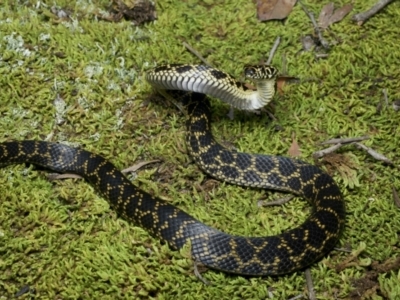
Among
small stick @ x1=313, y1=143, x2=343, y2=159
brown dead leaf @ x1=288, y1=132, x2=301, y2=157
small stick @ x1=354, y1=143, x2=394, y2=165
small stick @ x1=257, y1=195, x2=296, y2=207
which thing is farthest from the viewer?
brown dead leaf @ x1=288, y1=132, x2=301, y2=157

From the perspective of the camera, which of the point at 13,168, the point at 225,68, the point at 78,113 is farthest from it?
the point at 225,68

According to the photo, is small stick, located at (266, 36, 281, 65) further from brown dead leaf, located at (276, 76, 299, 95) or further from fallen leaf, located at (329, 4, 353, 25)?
fallen leaf, located at (329, 4, 353, 25)

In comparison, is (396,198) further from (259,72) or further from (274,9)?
(274,9)

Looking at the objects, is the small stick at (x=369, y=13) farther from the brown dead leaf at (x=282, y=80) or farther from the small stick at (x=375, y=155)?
the small stick at (x=375, y=155)

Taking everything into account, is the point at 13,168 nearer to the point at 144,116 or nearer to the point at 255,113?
the point at 144,116

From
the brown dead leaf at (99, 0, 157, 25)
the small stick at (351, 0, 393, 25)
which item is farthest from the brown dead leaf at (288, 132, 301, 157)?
the brown dead leaf at (99, 0, 157, 25)

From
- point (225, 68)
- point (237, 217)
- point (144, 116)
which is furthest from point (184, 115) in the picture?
point (237, 217)

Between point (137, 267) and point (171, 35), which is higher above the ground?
point (171, 35)
